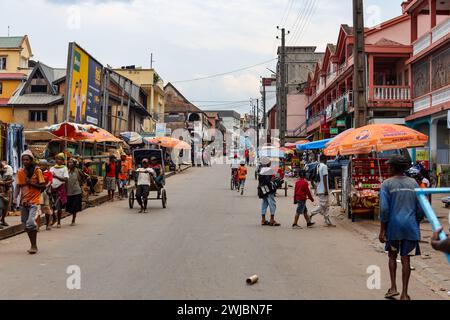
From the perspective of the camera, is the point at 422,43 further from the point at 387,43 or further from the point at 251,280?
the point at 251,280

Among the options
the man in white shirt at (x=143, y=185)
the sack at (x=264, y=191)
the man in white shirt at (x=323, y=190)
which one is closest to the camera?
the sack at (x=264, y=191)

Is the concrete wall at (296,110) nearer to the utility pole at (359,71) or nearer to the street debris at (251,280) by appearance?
the utility pole at (359,71)

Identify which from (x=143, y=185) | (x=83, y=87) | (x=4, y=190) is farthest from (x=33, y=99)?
(x=4, y=190)

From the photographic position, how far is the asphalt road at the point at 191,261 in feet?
23.4

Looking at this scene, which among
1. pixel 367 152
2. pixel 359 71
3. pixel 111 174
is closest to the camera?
pixel 367 152

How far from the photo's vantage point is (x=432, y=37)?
2514 centimetres

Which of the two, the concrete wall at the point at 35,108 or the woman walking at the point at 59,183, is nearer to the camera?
the woman walking at the point at 59,183

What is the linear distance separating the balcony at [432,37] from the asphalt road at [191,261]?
1328 centimetres

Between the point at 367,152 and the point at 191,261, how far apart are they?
7.85 m

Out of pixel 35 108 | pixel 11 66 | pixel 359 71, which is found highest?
pixel 11 66

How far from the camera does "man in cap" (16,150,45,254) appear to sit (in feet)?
33.1

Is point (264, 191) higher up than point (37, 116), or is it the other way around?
point (37, 116)

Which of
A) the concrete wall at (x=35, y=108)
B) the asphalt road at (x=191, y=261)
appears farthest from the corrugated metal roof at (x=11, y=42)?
the asphalt road at (x=191, y=261)

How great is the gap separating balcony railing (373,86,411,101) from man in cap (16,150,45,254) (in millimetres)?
23234
